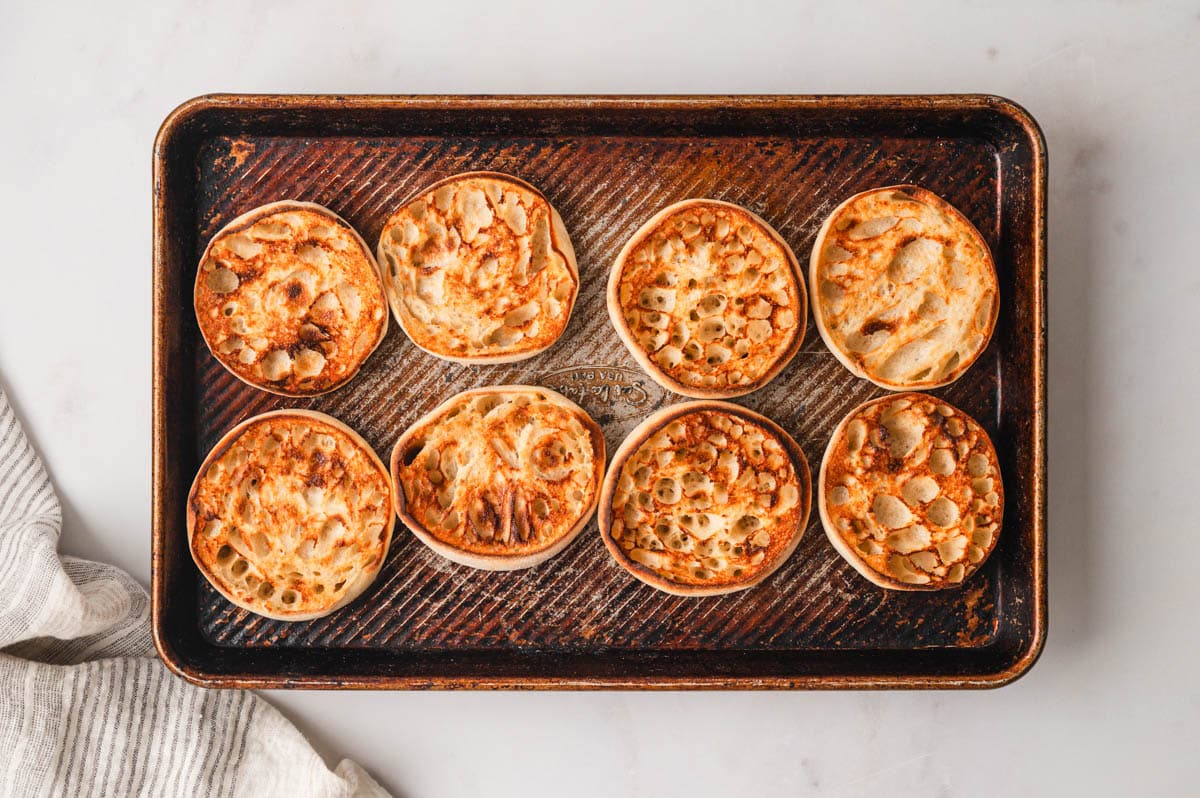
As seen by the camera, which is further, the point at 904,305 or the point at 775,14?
the point at 775,14

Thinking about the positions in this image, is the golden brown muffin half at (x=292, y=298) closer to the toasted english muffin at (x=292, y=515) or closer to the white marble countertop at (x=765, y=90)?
the toasted english muffin at (x=292, y=515)

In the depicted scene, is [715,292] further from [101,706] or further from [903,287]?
[101,706]

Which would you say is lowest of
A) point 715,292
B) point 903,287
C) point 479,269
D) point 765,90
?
point 479,269

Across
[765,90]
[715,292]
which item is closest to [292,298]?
[715,292]

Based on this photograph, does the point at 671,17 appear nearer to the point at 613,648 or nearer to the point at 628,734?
the point at 613,648

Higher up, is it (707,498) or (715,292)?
(715,292)

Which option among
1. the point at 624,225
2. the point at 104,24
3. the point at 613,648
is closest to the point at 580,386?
the point at 624,225

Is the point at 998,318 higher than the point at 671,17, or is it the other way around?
the point at 671,17
